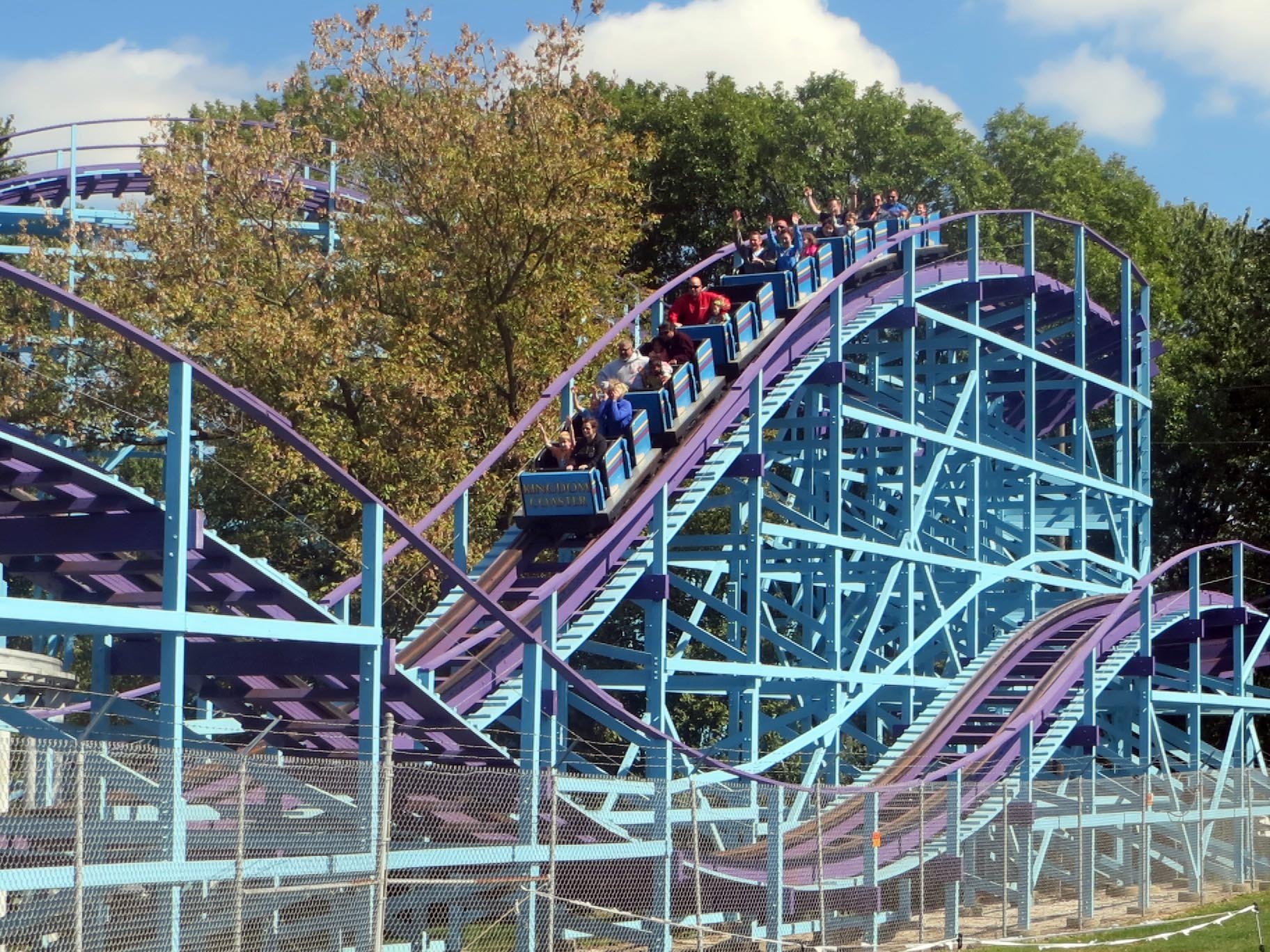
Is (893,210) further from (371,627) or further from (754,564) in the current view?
(371,627)

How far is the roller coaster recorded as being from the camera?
1228 cm

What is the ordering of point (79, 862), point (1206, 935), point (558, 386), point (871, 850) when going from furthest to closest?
point (558, 386)
point (1206, 935)
point (871, 850)
point (79, 862)

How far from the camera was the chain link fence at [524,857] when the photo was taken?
11.0 meters

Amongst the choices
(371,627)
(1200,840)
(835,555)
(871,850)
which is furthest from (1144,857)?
(371,627)

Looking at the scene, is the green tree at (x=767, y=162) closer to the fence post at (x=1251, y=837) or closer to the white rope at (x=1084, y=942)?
the fence post at (x=1251, y=837)

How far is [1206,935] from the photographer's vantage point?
57.7ft

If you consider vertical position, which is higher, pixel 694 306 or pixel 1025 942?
pixel 694 306

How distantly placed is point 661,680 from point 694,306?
6181 millimetres

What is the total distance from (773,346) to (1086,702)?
6360 mm

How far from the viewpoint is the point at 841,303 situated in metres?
23.8

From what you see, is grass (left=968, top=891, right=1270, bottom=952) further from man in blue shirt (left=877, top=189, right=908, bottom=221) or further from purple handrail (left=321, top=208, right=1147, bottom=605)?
man in blue shirt (left=877, top=189, right=908, bottom=221)

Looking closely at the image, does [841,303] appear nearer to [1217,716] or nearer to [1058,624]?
[1058,624]

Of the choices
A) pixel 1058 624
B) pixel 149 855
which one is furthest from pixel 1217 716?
pixel 149 855

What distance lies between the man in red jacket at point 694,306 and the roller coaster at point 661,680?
408 mm
